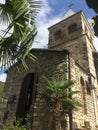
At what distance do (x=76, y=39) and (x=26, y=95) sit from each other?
8409mm

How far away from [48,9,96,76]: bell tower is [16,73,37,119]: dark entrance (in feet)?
16.2

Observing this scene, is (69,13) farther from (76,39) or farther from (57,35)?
(76,39)

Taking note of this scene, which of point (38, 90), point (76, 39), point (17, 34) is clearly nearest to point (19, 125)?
point (38, 90)

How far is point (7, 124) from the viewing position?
8836mm

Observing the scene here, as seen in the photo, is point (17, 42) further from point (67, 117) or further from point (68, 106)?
point (67, 117)

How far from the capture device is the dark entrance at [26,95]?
8.82 m

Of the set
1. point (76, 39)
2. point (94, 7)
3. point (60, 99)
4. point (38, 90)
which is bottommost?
point (60, 99)

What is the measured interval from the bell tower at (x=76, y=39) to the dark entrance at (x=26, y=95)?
16.2 feet

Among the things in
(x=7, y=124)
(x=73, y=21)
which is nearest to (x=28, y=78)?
(x=7, y=124)

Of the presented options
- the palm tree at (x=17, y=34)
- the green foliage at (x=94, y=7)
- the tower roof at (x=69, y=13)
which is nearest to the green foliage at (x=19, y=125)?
the palm tree at (x=17, y=34)

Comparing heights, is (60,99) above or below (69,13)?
below

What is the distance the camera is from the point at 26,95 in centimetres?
938

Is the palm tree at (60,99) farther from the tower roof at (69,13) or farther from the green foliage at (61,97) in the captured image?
the tower roof at (69,13)

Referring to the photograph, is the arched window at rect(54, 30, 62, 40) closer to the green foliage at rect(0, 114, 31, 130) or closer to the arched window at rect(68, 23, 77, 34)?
the arched window at rect(68, 23, 77, 34)
